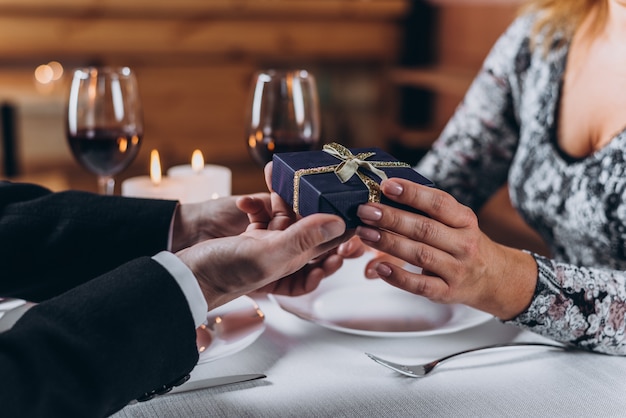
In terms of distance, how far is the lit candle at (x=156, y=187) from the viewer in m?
1.07

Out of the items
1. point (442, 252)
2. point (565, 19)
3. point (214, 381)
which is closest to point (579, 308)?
point (442, 252)

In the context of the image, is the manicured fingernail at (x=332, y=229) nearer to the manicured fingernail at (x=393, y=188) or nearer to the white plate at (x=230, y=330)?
the manicured fingernail at (x=393, y=188)

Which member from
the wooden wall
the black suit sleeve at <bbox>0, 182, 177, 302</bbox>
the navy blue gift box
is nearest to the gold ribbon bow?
the navy blue gift box

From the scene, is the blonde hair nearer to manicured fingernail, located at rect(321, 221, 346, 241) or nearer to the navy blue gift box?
the navy blue gift box

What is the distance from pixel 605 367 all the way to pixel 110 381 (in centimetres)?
52

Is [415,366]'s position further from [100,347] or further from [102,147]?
[102,147]

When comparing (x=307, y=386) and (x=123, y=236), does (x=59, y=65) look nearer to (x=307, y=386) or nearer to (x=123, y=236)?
(x=123, y=236)

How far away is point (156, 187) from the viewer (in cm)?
108

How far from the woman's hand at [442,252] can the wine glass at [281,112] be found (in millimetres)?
380

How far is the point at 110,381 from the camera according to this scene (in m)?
0.60

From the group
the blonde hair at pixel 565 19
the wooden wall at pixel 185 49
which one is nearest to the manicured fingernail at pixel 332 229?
the blonde hair at pixel 565 19

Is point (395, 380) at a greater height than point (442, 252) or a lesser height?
lesser

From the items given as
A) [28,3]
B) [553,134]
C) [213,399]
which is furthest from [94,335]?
[28,3]

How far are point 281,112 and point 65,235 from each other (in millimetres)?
367
